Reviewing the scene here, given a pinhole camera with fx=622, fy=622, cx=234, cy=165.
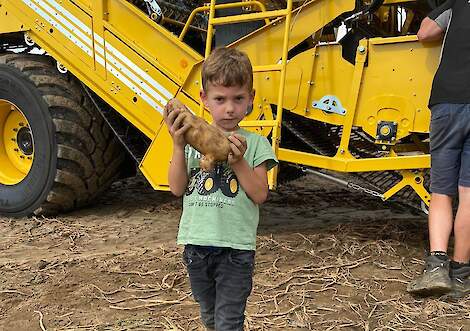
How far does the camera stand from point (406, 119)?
351 centimetres

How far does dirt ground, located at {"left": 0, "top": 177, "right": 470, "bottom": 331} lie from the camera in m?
2.89

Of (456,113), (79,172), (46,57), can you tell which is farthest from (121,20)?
(456,113)

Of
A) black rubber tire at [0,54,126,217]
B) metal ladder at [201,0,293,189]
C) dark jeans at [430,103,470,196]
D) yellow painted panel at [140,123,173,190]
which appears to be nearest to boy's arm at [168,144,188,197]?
metal ladder at [201,0,293,189]

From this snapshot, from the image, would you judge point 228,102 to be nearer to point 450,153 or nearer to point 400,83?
point 450,153

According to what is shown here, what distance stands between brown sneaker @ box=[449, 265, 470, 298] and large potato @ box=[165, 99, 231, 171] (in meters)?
1.76

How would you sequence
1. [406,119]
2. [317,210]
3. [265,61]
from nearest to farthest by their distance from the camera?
[406,119] < [265,61] < [317,210]

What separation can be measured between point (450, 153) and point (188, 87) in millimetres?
1769

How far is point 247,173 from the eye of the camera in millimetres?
1952

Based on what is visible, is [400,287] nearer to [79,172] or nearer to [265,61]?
[265,61]

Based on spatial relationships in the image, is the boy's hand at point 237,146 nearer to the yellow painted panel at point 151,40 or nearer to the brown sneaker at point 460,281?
the brown sneaker at point 460,281

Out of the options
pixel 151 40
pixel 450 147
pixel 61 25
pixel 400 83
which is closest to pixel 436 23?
pixel 400 83

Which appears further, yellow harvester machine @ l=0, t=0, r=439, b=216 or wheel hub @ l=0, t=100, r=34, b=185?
wheel hub @ l=0, t=100, r=34, b=185

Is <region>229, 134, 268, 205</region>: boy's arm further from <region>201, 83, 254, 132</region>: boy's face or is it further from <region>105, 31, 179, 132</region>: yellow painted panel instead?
<region>105, 31, 179, 132</region>: yellow painted panel

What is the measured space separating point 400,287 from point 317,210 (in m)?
2.08
